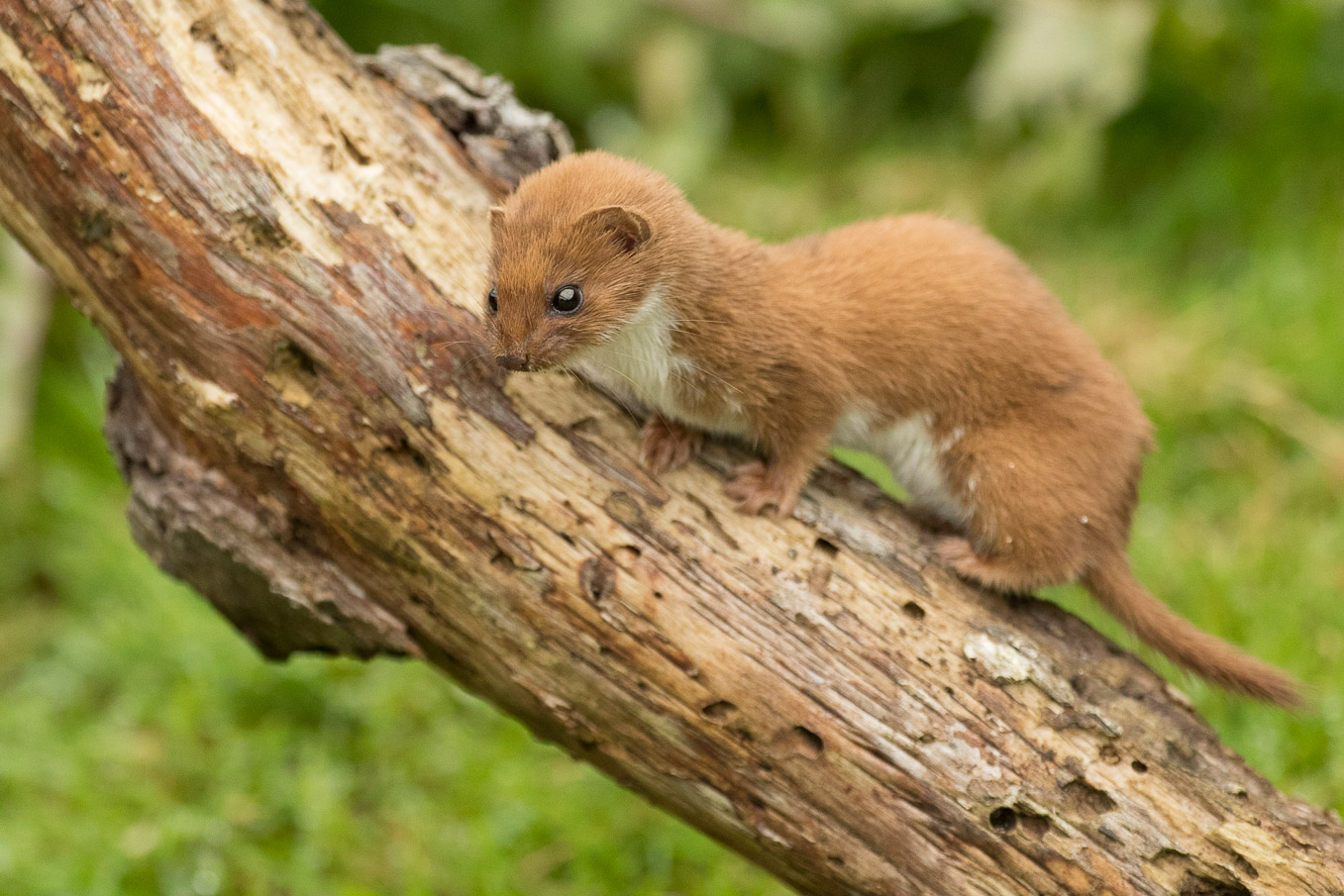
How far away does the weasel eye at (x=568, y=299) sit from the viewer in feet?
10.2

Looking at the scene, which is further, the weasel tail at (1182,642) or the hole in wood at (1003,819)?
the weasel tail at (1182,642)

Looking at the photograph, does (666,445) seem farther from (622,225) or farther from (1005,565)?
(1005,565)

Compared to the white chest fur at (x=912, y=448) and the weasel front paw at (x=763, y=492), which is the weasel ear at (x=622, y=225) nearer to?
the weasel front paw at (x=763, y=492)

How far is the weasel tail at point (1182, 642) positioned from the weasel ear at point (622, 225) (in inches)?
66.1

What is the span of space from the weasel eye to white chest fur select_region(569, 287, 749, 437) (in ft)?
0.62

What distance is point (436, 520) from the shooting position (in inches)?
120

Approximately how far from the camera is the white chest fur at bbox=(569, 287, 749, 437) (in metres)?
3.30

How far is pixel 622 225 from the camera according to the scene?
10.2ft

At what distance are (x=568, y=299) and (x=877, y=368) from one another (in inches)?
38.0

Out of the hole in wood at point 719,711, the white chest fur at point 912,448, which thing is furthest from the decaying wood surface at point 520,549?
the white chest fur at point 912,448

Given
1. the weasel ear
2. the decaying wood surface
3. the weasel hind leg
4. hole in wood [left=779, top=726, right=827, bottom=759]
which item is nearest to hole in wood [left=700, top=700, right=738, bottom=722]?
the decaying wood surface

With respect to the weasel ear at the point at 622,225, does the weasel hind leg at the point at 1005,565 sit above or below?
below

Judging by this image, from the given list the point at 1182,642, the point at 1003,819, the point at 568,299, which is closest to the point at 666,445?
the point at 568,299

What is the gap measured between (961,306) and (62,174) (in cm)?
247
